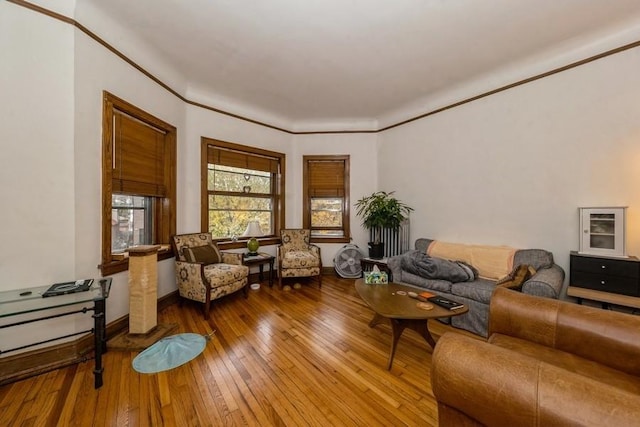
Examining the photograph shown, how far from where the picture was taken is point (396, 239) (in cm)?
429

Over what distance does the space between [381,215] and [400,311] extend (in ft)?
7.52

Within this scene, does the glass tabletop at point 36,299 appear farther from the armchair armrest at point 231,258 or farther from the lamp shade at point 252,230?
the lamp shade at point 252,230

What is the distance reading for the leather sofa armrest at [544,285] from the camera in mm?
2041

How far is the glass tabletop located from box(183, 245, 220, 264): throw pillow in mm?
1181

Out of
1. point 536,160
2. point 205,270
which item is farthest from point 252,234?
point 536,160

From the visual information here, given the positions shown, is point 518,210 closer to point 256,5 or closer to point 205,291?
point 256,5

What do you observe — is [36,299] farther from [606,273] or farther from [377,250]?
[606,273]

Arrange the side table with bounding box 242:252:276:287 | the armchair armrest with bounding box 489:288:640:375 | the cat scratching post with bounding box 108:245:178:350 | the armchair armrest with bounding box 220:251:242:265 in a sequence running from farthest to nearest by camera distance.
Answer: the side table with bounding box 242:252:276:287 → the armchair armrest with bounding box 220:251:242:265 → the cat scratching post with bounding box 108:245:178:350 → the armchair armrest with bounding box 489:288:640:375

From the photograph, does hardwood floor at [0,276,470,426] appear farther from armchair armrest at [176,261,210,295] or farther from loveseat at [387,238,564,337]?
armchair armrest at [176,261,210,295]

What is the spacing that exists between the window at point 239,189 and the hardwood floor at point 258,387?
72.7 inches

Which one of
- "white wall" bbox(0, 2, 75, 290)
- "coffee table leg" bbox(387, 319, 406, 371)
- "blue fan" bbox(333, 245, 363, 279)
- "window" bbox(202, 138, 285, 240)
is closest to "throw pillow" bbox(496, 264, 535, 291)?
"coffee table leg" bbox(387, 319, 406, 371)

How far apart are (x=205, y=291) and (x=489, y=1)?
3.92 m

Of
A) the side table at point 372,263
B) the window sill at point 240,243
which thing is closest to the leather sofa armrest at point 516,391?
the side table at point 372,263

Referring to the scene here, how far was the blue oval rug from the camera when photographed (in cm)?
192
